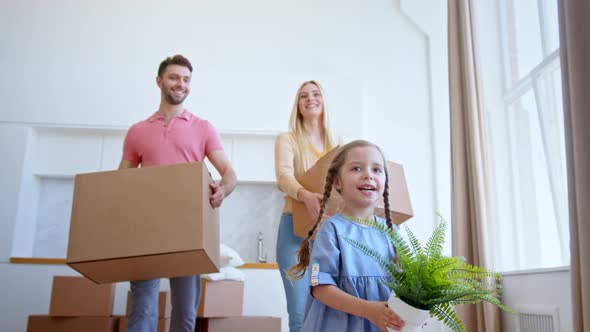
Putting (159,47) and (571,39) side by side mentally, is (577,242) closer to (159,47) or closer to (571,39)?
(571,39)

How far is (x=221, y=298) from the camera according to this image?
3.11 meters

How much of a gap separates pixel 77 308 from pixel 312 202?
1897 mm

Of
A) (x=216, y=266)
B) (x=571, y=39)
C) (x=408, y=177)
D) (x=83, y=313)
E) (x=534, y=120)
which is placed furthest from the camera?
(x=408, y=177)

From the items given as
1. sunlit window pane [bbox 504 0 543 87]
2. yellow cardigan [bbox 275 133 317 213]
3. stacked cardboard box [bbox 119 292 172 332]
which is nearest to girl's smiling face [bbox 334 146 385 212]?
yellow cardigan [bbox 275 133 317 213]

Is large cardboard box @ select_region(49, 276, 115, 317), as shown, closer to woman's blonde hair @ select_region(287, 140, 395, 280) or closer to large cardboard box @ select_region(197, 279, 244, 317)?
large cardboard box @ select_region(197, 279, 244, 317)

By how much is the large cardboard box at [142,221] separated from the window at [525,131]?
1.40m

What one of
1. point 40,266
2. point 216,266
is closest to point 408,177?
point 216,266

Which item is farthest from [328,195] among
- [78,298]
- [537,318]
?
[78,298]

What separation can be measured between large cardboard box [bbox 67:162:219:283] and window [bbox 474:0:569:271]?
1.40m

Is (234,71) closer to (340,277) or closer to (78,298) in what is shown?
(78,298)

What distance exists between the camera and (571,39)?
62.5 inches

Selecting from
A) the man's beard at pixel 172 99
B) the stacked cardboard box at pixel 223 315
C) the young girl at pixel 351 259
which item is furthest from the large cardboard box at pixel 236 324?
the young girl at pixel 351 259

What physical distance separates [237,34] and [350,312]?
3101 mm

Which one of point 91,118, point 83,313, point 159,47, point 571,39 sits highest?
point 159,47
